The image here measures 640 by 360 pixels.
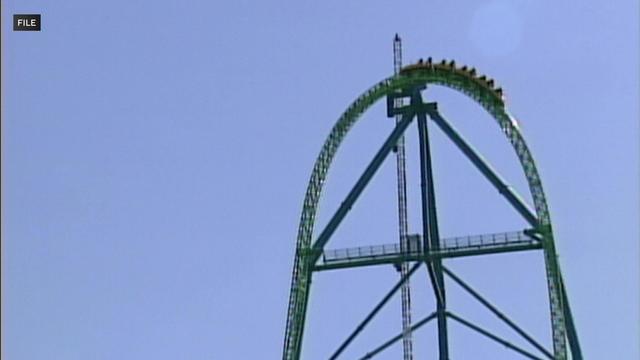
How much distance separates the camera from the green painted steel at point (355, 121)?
37.6m

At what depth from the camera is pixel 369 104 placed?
39.8 m

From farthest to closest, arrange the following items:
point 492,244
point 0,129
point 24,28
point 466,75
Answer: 1. point 466,75
2. point 492,244
3. point 24,28
4. point 0,129

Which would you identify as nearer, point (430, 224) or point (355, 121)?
point (430, 224)

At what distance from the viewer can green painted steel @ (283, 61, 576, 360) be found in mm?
37625

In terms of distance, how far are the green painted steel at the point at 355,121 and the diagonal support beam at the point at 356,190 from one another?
6.9 inches

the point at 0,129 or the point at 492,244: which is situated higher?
the point at 492,244

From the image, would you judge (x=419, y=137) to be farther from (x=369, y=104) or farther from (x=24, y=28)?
(x=24, y=28)

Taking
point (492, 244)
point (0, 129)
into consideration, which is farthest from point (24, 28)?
point (492, 244)

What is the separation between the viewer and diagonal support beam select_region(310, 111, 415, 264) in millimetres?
38656

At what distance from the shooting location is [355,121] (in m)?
40.0

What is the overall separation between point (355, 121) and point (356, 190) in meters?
2.30

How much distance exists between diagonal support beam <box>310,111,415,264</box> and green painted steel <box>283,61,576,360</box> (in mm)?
176

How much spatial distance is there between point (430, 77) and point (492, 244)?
5411 millimetres

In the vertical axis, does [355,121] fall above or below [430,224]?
above
